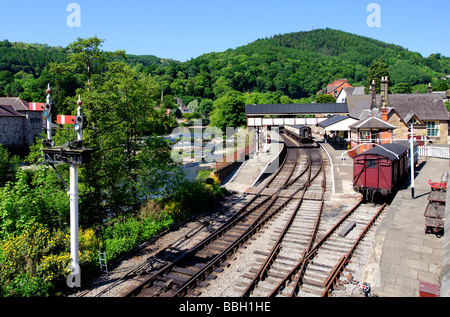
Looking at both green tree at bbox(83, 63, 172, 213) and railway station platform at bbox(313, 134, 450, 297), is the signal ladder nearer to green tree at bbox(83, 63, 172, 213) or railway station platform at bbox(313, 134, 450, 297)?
green tree at bbox(83, 63, 172, 213)

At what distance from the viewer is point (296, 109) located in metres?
48.2

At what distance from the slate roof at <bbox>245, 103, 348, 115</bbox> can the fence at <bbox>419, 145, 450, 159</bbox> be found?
1871cm

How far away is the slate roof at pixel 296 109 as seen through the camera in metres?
47.0

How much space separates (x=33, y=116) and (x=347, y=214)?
53960 millimetres

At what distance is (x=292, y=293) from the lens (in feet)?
33.3

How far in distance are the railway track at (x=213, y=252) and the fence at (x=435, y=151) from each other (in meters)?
15.5

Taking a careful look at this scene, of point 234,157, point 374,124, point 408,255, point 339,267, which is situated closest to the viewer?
point 339,267

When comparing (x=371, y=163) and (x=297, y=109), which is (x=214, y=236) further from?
(x=297, y=109)

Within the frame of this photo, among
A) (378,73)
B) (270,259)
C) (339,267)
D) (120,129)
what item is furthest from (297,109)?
(378,73)

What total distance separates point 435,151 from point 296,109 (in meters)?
20.8

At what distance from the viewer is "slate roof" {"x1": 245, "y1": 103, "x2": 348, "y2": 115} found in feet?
154

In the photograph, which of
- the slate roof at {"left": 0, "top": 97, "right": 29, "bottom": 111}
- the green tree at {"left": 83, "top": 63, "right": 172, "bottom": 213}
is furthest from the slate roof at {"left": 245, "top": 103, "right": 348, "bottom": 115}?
the slate roof at {"left": 0, "top": 97, "right": 29, "bottom": 111}

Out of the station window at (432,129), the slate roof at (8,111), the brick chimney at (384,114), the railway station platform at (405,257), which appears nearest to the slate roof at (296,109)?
the station window at (432,129)
